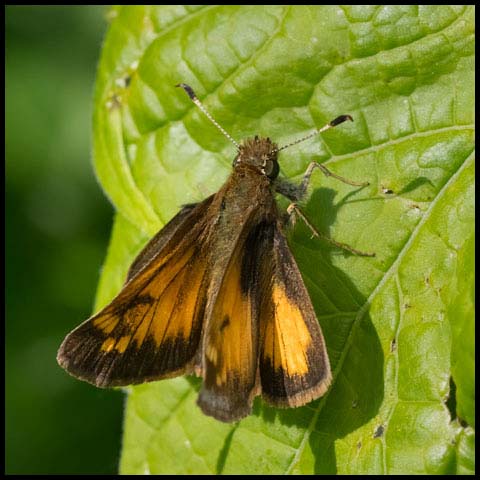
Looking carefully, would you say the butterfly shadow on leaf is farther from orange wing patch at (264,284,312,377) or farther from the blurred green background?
the blurred green background

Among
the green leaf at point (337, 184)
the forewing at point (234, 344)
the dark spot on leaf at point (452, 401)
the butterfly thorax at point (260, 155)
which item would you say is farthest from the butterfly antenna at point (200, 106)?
the dark spot on leaf at point (452, 401)

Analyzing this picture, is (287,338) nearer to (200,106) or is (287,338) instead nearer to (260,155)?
(260,155)

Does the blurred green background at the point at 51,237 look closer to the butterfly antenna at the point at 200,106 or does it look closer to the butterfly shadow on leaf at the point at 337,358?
the butterfly antenna at the point at 200,106

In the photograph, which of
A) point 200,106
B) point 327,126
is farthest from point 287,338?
point 200,106

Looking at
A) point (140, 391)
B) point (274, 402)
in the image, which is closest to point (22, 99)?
point (140, 391)

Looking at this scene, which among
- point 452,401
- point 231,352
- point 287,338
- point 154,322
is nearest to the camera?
point 452,401

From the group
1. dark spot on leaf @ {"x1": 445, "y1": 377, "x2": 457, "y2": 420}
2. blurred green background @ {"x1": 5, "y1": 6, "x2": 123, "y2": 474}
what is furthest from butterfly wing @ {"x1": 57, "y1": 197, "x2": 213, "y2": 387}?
blurred green background @ {"x1": 5, "y1": 6, "x2": 123, "y2": 474}
